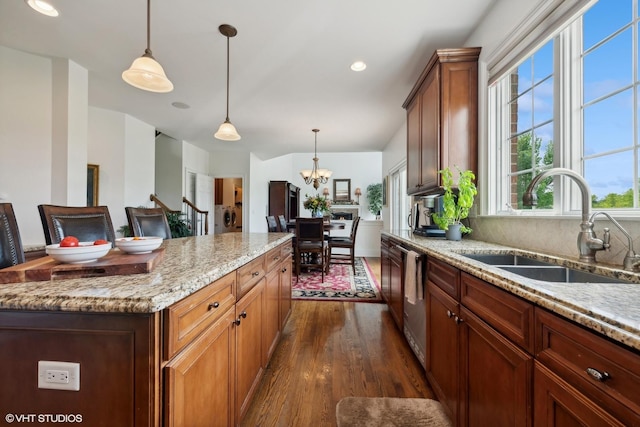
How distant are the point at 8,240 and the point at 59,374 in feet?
2.67

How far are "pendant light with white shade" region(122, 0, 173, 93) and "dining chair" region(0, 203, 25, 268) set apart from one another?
1.06 metres

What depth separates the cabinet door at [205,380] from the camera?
0.75 meters

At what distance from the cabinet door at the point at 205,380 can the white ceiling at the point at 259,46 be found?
7.59 ft

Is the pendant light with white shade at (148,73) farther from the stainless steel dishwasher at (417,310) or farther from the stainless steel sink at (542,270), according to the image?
the stainless steel sink at (542,270)

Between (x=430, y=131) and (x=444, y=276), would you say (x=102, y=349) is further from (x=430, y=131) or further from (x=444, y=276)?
(x=430, y=131)

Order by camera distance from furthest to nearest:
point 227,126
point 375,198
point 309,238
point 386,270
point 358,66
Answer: point 375,198 → point 309,238 → point 386,270 → point 358,66 → point 227,126

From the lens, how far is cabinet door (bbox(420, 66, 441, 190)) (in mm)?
2322

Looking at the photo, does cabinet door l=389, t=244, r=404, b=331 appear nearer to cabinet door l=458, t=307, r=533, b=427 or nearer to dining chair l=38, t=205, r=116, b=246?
cabinet door l=458, t=307, r=533, b=427

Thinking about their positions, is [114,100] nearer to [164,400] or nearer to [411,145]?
[411,145]

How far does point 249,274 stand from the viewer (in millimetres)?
1433

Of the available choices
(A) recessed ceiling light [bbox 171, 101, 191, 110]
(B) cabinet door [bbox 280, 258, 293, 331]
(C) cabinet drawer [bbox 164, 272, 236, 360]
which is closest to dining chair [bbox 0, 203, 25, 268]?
(C) cabinet drawer [bbox 164, 272, 236, 360]

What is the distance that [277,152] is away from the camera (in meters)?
6.88

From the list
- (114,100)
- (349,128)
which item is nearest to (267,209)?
(349,128)

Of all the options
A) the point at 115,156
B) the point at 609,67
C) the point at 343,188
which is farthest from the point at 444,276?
the point at 343,188
